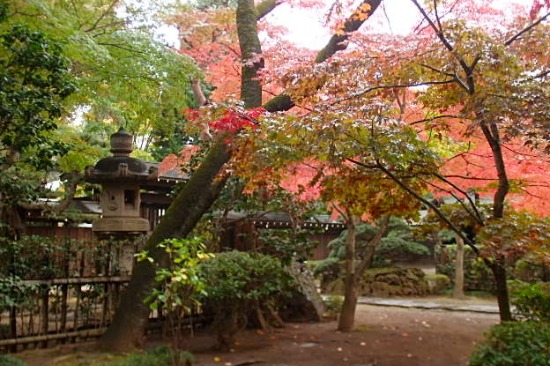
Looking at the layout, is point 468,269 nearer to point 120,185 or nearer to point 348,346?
point 348,346

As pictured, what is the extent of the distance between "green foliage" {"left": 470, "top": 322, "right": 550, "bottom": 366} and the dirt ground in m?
2.03

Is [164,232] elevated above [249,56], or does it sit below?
below

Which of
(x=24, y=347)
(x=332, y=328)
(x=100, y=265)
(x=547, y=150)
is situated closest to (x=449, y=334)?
(x=332, y=328)

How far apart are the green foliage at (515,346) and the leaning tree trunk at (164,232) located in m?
4.01

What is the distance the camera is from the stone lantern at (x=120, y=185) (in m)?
8.11

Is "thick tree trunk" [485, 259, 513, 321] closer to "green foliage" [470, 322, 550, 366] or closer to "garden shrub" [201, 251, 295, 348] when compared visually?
"green foliage" [470, 322, 550, 366]

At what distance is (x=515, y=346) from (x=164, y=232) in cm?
484

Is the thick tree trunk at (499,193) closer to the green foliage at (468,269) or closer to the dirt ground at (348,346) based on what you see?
the dirt ground at (348,346)

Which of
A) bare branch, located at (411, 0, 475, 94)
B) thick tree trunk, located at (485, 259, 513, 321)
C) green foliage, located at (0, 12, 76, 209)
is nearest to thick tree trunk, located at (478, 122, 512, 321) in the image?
thick tree trunk, located at (485, 259, 513, 321)

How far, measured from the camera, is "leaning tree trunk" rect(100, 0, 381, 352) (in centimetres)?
727

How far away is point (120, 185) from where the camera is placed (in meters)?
8.35

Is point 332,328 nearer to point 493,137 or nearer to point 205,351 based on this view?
point 205,351

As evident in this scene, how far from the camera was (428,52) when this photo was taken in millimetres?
5871

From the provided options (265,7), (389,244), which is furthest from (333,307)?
(265,7)
